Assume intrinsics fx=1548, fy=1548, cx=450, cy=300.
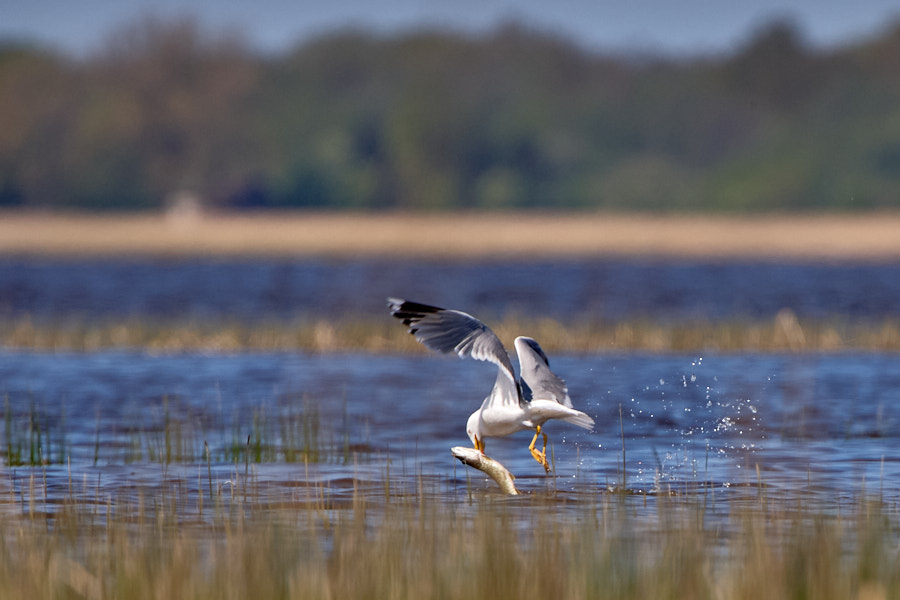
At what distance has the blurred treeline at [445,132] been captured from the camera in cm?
7962

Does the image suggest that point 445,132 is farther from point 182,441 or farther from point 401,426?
point 182,441

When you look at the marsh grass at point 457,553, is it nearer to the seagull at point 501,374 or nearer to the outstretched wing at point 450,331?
the seagull at point 501,374

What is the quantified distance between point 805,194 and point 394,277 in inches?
1367

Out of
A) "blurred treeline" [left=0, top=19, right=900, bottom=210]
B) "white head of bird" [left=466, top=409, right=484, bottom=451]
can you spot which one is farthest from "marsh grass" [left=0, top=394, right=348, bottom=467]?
"blurred treeline" [left=0, top=19, right=900, bottom=210]

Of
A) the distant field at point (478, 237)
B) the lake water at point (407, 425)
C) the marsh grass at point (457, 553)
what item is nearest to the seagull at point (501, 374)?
the marsh grass at point (457, 553)

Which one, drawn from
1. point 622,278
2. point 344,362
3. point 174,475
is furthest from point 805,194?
point 174,475

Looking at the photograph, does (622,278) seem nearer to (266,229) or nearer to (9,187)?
(266,229)

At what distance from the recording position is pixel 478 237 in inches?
2085

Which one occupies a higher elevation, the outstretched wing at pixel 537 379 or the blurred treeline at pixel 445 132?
the blurred treeline at pixel 445 132

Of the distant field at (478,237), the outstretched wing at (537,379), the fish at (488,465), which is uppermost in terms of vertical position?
the distant field at (478,237)

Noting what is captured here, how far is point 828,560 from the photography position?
6859mm

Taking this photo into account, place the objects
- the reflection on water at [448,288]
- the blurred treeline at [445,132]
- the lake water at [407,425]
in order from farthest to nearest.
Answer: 1. the blurred treeline at [445,132]
2. the reflection on water at [448,288]
3. the lake water at [407,425]

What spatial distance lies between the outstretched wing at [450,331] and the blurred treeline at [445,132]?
214 ft

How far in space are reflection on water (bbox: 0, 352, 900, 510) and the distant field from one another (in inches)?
1222
